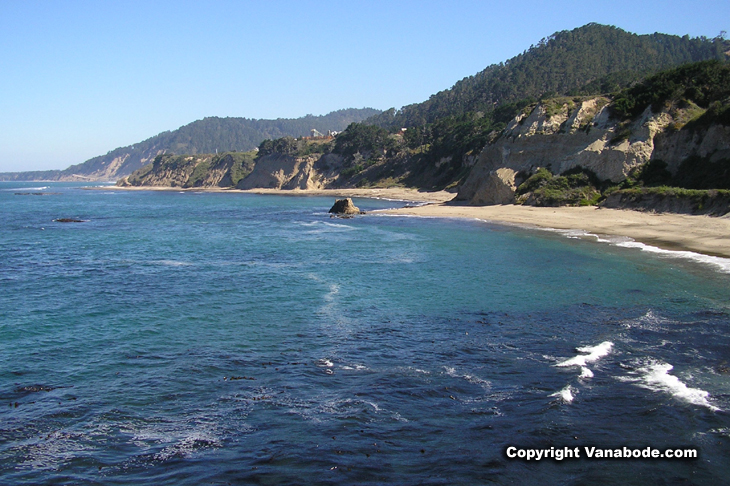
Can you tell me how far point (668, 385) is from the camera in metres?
11.4

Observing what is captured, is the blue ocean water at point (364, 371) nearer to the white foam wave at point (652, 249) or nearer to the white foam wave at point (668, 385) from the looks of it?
the white foam wave at point (668, 385)

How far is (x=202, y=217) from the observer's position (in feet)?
199

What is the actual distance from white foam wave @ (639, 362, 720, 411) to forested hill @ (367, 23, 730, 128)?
11221 cm

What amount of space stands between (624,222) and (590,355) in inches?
1128

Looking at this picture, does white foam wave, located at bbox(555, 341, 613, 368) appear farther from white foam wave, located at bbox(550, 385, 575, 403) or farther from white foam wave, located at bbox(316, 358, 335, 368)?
white foam wave, located at bbox(316, 358, 335, 368)

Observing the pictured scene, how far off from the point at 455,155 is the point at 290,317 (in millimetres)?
78279

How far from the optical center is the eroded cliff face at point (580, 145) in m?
45.5

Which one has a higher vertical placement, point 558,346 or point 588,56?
point 588,56

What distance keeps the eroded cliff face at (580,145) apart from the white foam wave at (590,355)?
1373 inches

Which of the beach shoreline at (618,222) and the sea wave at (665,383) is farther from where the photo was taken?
the beach shoreline at (618,222)

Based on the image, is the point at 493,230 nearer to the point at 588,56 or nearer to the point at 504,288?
the point at 504,288

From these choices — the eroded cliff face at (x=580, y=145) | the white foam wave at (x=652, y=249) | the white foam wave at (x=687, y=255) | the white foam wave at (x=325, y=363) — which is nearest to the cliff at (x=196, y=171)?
the eroded cliff face at (x=580, y=145)

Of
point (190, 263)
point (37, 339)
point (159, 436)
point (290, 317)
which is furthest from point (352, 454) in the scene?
point (190, 263)

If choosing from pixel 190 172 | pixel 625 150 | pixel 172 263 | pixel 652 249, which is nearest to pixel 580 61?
pixel 625 150
